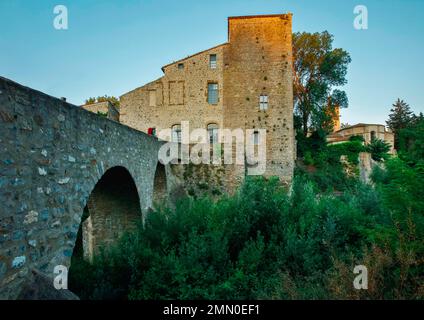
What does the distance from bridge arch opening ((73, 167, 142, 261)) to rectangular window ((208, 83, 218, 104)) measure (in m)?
13.2

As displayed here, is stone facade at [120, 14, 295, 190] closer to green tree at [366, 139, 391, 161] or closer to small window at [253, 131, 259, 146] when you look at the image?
small window at [253, 131, 259, 146]

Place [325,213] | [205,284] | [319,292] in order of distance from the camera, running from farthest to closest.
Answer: [325,213]
[205,284]
[319,292]

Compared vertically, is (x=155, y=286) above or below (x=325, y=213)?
below

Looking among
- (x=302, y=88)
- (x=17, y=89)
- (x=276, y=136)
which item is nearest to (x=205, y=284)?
(x=17, y=89)

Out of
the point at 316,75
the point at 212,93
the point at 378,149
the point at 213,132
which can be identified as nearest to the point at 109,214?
the point at 213,132

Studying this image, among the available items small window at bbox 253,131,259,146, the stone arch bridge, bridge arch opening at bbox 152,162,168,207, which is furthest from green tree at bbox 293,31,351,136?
the stone arch bridge

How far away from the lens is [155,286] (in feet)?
16.9

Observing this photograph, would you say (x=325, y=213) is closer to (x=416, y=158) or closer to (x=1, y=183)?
(x=416, y=158)

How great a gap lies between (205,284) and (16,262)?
2925mm

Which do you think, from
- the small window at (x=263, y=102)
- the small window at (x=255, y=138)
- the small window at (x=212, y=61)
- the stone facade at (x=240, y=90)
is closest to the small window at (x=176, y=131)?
the stone facade at (x=240, y=90)

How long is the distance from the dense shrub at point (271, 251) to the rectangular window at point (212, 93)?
13734mm

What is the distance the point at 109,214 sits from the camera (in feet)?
28.4

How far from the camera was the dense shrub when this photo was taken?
3.90 m

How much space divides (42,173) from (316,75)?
2330cm
